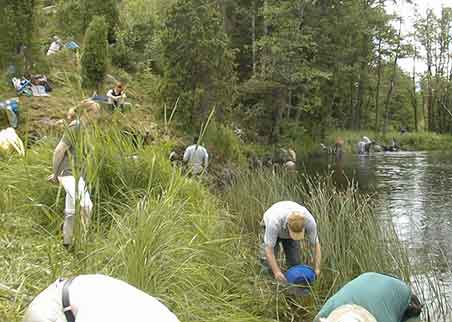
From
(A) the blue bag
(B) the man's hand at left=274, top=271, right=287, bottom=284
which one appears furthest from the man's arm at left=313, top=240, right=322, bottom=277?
(B) the man's hand at left=274, top=271, right=287, bottom=284

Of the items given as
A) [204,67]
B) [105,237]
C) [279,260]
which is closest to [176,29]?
[204,67]

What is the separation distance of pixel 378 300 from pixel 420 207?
31.0 ft

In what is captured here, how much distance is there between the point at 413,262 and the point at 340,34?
27381 millimetres

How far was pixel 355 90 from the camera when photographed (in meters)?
42.6

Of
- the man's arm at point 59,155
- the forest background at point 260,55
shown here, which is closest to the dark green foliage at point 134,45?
the forest background at point 260,55

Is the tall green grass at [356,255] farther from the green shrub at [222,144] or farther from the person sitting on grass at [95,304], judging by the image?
the green shrub at [222,144]

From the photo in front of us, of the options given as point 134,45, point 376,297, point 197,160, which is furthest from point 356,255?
point 134,45

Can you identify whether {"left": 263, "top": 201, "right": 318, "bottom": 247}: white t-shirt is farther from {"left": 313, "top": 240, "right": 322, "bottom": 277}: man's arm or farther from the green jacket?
the green jacket

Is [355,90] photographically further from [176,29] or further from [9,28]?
[9,28]

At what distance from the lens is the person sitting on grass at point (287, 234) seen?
5.18 metres

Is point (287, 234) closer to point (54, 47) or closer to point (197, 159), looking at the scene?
point (197, 159)

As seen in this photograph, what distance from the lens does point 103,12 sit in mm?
17516

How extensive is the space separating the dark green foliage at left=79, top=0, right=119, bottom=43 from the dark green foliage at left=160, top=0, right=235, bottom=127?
1759mm

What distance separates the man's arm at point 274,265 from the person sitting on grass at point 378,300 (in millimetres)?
1328
